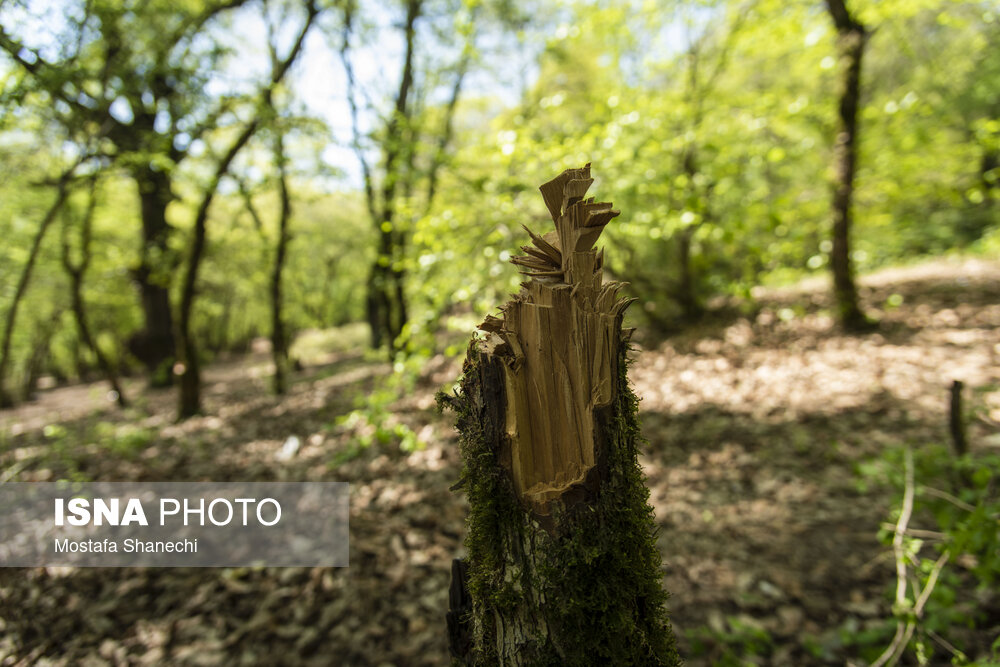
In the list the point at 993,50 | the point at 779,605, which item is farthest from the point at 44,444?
the point at 993,50

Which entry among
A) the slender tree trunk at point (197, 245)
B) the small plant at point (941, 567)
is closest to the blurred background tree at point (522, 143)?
the slender tree trunk at point (197, 245)

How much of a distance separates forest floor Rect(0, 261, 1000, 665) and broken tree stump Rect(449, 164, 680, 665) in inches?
73.0

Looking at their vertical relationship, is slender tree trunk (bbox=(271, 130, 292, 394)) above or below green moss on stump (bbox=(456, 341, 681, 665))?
above

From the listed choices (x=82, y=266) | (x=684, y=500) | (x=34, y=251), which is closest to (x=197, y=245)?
(x=34, y=251)

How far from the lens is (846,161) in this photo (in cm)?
626

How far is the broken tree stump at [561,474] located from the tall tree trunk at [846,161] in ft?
22.6

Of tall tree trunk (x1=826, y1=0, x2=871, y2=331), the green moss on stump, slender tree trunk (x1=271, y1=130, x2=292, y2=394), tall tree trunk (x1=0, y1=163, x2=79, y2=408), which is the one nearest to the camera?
the green moss on stump

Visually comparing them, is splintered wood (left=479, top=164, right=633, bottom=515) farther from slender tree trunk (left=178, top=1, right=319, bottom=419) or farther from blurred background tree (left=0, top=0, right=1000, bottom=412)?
slender tree trunk (left=178, top=1, right=319, bottom=419)

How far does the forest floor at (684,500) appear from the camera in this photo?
2.86m

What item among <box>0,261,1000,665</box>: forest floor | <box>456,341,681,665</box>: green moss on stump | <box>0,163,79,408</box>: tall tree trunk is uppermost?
<box>0,163,79,408</box>: tall tree trunk

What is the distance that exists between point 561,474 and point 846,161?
7228 millimetres

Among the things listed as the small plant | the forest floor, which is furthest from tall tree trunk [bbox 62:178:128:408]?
the small plant

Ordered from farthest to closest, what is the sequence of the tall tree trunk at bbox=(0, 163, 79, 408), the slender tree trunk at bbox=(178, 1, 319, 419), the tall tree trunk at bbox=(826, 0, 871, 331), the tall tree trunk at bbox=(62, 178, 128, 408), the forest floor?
the tall tree trunk at bbox=(62, 178, 128, 408) < the slender tree trunk at bbox=(178, 1, 319, 419) < the tall tree trunk at bbox=(826, 0, 871, 331) < the tall tree trunk at bbox=(0, 163, 79, 408) < the forest floor

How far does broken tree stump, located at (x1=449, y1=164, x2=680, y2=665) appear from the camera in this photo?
1.22 m
